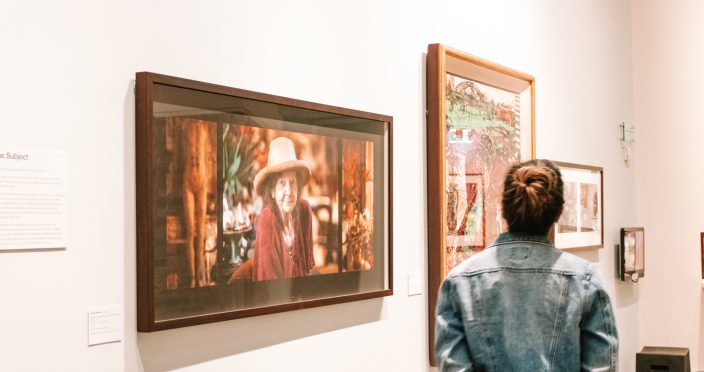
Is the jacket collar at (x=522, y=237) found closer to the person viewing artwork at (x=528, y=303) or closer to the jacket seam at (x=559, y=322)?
the person viewing artwork at (x=528, y=303)

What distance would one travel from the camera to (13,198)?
7.39 feet

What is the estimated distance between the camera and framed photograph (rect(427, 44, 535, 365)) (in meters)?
4.06

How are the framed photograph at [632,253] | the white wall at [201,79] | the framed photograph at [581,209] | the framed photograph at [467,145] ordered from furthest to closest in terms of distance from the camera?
the framed photograph at [632,253], the framed photograph at [581,209], the framed photograph at [467,145], the white wall at [201,79]

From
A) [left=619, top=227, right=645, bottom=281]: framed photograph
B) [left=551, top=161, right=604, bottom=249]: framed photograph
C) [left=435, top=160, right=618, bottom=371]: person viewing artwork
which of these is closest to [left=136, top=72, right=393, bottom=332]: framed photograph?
[left=435, top=160, right=618, bottom=371]: person viewing artwork

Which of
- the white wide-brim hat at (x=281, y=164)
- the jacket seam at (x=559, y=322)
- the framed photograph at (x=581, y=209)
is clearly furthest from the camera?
the framed photograph at (x=581, y=209)

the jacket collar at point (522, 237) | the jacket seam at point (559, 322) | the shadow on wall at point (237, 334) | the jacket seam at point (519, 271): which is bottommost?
the shadow on wall at point (237, 334)

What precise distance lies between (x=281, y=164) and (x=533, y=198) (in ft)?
3.35

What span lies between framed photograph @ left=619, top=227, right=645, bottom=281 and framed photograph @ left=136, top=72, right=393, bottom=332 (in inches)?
123

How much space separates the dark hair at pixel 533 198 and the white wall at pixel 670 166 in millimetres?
4444

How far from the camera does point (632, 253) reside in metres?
6.38

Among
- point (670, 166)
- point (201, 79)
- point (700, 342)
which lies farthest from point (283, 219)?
point (700, 342)

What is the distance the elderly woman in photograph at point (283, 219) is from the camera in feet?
10.0

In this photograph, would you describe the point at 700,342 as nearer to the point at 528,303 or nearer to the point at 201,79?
the point at 528,303

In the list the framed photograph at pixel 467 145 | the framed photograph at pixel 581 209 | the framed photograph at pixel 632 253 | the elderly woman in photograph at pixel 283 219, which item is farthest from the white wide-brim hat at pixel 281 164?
the framed photograph at pixel 632 253
